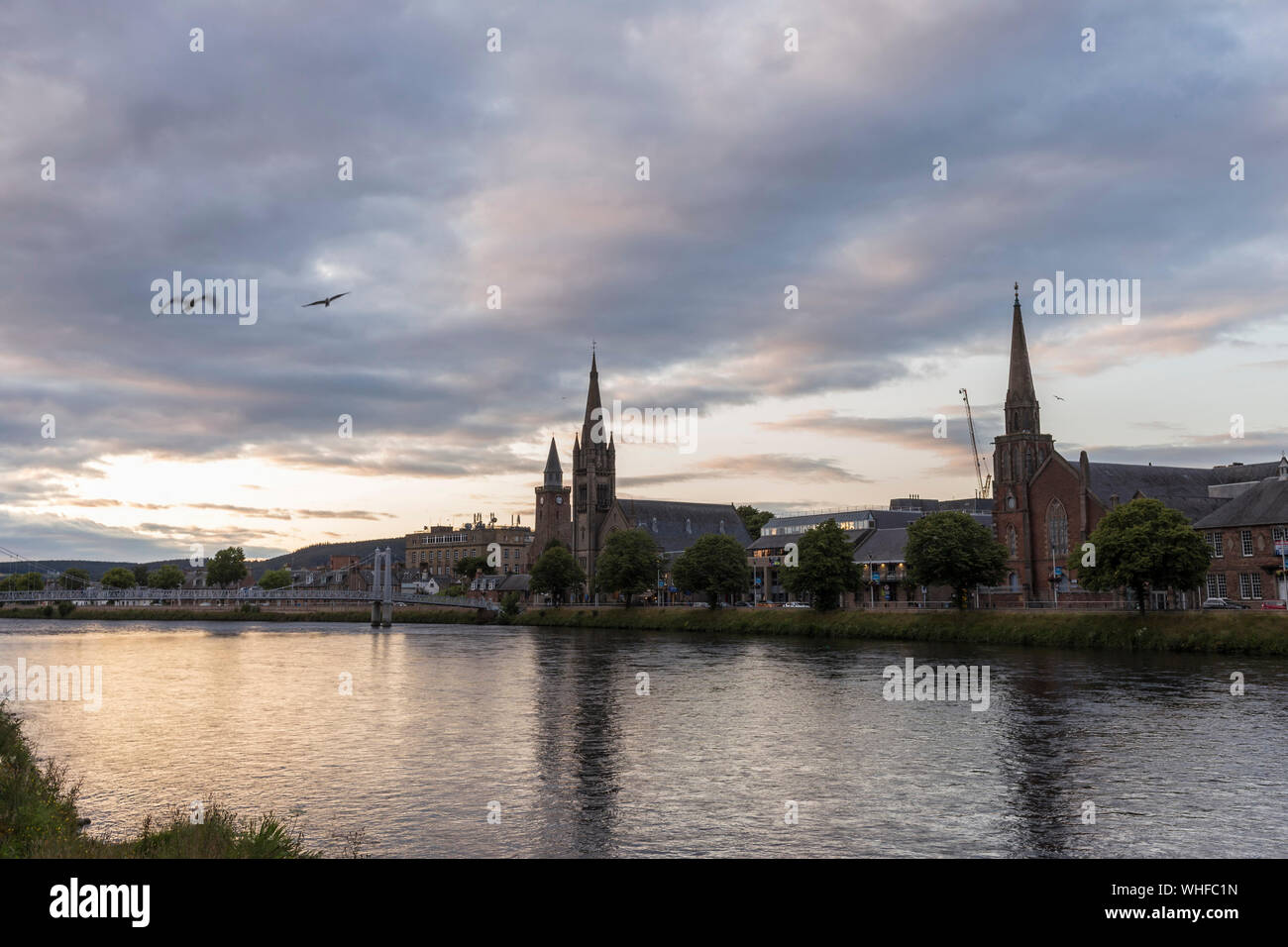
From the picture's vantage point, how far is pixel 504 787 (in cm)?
3159

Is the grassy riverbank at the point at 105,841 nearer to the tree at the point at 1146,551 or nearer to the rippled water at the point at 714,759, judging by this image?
the rippled water at the point at 714,759

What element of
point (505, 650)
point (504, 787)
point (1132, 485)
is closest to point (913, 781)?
point (504, 787)

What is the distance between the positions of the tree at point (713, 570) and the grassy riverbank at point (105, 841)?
112933 millimetres

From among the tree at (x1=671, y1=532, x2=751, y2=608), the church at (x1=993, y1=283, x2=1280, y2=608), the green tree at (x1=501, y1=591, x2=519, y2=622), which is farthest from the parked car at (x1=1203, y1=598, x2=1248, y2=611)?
the green tree at (x1=501, y1=591, x2=519, y2=622)

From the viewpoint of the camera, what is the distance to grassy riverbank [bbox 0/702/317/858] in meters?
18.8

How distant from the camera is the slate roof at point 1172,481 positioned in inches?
4611

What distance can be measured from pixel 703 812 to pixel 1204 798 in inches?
586

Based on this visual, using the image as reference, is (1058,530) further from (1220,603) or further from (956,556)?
(1220,603)

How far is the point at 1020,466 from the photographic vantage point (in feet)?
424
